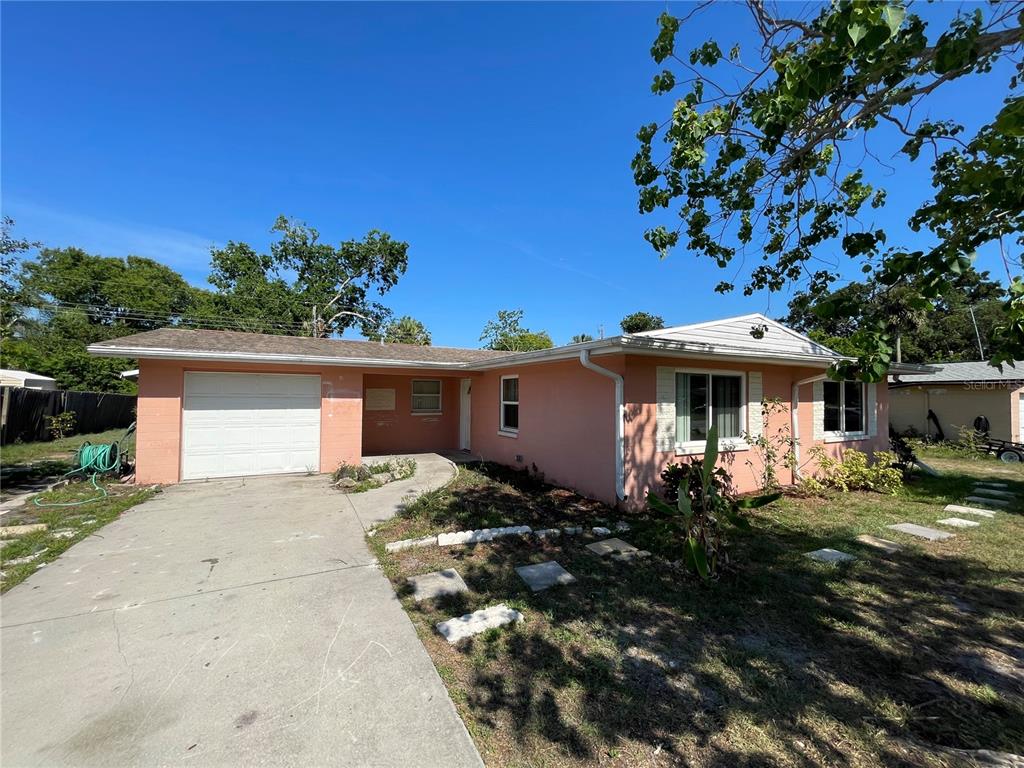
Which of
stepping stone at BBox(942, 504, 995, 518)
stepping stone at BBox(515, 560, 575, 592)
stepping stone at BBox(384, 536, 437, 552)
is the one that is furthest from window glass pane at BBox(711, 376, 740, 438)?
stepping stone at BBox(384, 536, 437, 552)

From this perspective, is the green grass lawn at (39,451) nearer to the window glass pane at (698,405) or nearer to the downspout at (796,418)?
the window glass pane at (698,405)

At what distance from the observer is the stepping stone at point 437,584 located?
3770 millimetres

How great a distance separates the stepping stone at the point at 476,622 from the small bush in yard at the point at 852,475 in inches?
276

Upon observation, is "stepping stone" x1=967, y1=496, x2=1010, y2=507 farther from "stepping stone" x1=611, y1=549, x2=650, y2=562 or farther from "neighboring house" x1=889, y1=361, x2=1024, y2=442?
"stepping stone" x1=611, y1=549, x2=650, y2=562

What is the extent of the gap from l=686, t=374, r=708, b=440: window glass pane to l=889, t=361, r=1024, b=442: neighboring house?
30.4ft

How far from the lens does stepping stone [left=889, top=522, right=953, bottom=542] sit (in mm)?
5391

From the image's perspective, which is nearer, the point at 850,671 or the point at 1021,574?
the point at 850,671

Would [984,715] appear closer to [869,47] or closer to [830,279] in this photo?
[869,47]

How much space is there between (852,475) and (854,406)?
211cm

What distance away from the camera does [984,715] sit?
2363mm

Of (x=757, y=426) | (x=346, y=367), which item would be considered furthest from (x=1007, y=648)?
(x=346, y=367)

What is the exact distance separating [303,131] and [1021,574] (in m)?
14.8

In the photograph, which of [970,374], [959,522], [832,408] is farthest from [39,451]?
[970,374]

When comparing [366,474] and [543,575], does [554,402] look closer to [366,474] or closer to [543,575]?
[366,474]
